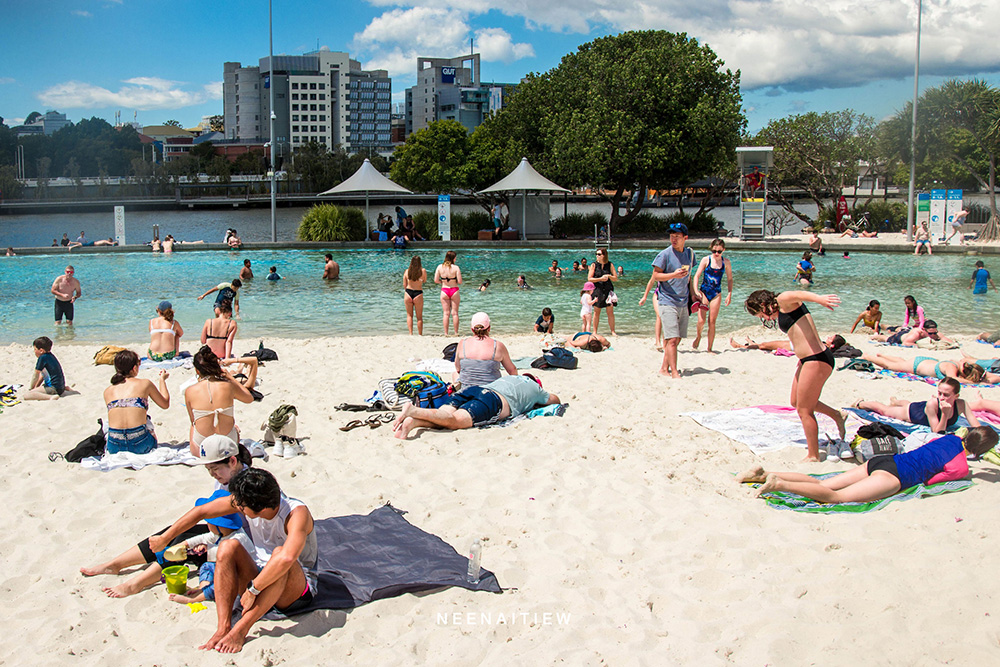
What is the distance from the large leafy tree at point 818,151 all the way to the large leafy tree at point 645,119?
937 cm

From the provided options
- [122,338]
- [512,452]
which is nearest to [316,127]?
[122,338]

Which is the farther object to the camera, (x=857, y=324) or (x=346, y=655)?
(x=857, y=324)

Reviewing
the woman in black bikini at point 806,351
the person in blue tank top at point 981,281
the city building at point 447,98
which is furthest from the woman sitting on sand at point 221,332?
the city building at point 447,98

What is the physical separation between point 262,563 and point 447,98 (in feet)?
524

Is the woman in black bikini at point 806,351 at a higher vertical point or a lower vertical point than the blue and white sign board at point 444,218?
lower

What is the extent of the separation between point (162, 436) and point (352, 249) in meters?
23.5

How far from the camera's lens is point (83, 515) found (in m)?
5.01

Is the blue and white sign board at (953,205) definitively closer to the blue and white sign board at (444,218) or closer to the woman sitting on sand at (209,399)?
the blue and white sign board at (444,218)

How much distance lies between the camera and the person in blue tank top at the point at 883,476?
493 centimetres

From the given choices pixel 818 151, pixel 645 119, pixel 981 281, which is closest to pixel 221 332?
pixel 981 281

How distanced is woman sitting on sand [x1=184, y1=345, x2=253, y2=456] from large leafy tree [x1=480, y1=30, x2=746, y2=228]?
88.0ft

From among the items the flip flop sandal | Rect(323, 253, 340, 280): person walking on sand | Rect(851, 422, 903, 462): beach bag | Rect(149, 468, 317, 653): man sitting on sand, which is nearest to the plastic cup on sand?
Rect(149, 468, 317, 653): man sitting on sand

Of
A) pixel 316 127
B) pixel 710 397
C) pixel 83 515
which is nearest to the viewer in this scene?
pixel 83 515

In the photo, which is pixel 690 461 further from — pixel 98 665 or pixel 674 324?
pixel 98 665
